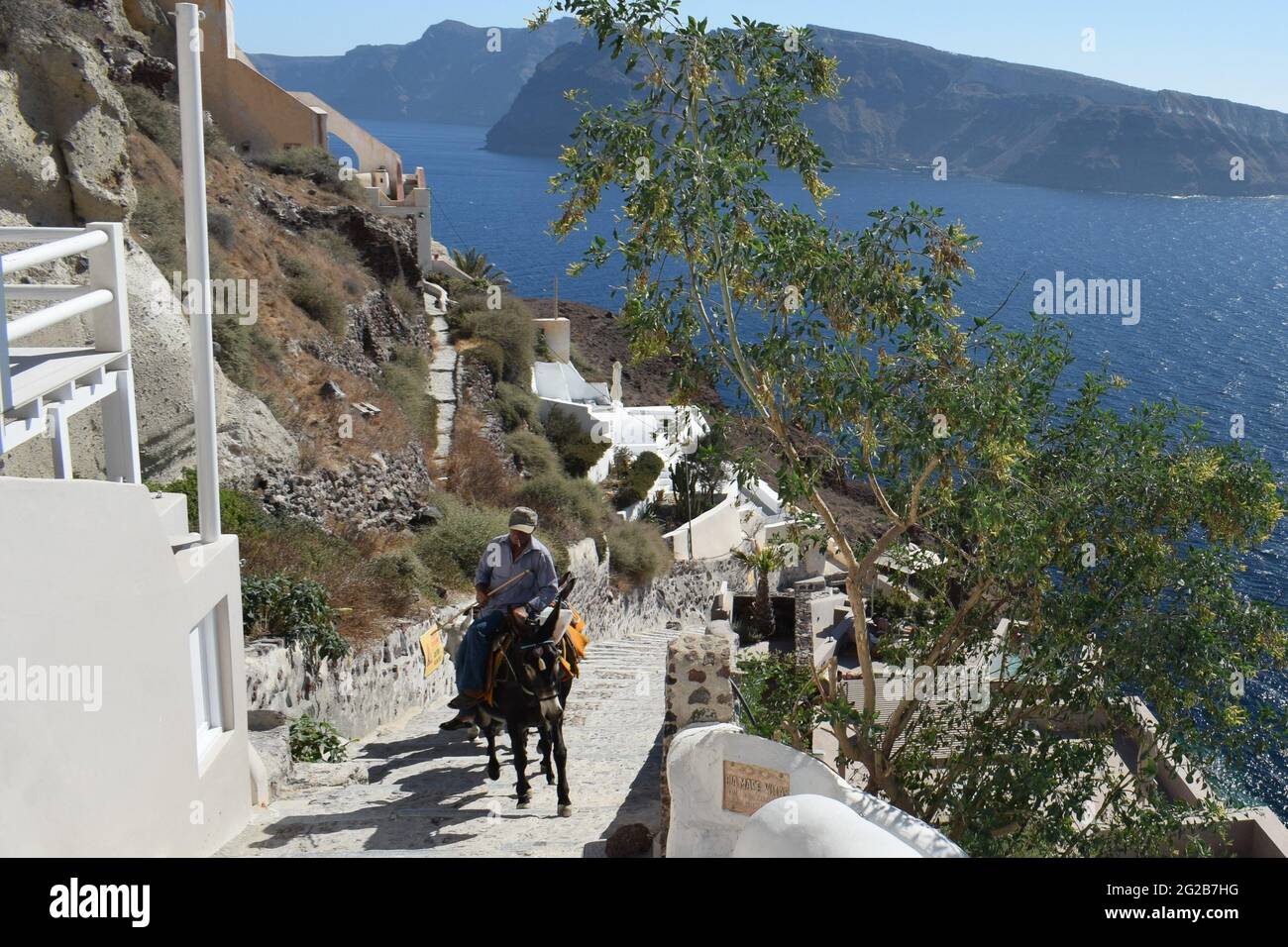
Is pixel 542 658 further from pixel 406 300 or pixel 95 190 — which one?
pixel 406 300

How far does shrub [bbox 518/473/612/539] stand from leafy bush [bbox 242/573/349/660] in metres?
10.9

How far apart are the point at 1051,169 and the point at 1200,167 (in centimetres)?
2294

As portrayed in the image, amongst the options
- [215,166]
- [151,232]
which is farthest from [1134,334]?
[151,232]

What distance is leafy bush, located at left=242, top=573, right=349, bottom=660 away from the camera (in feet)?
35.3

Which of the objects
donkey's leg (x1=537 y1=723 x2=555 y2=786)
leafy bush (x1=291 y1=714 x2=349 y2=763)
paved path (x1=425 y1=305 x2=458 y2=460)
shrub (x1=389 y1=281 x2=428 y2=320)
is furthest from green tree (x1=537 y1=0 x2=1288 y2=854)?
shrub (x1=389 y1=281 x2=428 y2=320)

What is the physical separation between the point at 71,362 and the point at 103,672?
5.63ft

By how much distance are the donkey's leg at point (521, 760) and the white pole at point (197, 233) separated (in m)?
3.26

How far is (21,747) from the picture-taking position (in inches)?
166

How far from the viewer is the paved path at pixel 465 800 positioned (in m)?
7.62

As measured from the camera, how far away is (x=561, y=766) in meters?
9.02

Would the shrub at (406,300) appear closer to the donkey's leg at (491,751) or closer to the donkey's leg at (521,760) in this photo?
the donkey's leg at (491,751)

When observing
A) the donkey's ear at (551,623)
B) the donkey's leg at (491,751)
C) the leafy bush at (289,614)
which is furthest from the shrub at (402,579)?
the donkey's ear at (551,623)


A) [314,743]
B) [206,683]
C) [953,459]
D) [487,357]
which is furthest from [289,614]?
[487,357]
